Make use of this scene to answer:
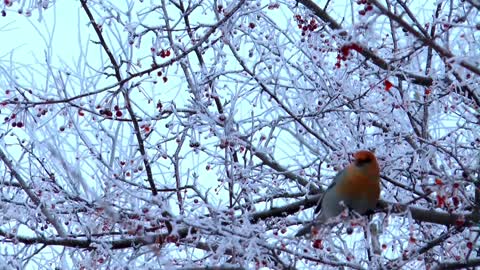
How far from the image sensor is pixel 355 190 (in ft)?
15.3

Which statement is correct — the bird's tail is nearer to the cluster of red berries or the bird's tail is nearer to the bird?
the bird

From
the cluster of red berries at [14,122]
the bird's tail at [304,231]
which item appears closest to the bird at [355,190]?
the bird's tail at [304,231]

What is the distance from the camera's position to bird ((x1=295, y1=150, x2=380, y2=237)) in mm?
4484

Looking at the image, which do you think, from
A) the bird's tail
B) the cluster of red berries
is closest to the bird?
the bird's tail

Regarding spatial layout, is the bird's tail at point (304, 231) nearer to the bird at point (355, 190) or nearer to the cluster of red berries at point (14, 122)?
the bird at point (355, 190)

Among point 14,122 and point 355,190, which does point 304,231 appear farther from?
point 14,122

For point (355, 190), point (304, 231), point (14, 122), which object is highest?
point (14, 122)

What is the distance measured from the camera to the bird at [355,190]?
14.7 feet

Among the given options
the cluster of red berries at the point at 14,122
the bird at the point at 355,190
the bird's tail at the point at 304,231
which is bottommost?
the bird's tail at the point at 304,231

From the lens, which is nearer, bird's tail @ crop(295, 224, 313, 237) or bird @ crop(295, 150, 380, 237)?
bird's tail @ crop(295, 224, 313, 237)

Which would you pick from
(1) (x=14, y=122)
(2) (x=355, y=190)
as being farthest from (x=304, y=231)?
(1) (x=14, y=122)

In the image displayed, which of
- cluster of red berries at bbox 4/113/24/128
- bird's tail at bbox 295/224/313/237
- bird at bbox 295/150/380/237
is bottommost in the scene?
bird's tail at bbox 295/224/313/237

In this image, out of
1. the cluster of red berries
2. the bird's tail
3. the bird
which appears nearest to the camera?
the bird's tail

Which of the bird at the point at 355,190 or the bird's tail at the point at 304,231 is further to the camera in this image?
the bird at the point at 355,190
